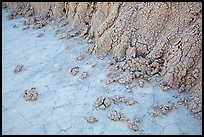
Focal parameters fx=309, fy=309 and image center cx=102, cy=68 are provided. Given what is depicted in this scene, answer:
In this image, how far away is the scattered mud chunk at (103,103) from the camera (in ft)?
11.0

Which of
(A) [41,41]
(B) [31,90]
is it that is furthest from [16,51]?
(B) [31,90]

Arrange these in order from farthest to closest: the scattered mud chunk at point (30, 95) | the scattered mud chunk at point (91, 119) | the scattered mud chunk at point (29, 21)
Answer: the scattered mud chunk at point (29, 21), the scattered mud chunk at point (30, 95), the scattered mud chunk at point (91, 119)

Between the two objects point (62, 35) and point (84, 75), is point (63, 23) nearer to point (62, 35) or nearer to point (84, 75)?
point (62, 35)

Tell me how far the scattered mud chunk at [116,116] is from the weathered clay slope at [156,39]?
665mm

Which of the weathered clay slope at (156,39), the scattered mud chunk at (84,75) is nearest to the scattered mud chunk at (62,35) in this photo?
the weathered clay slope at (156,39)

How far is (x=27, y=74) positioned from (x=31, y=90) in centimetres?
40

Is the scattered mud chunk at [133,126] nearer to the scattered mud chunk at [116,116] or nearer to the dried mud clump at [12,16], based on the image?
the scattered mud chunk at [116,116]

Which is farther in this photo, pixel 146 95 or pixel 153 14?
pixel 153 14

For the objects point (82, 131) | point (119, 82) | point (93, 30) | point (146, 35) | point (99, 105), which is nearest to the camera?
point (82, 131)

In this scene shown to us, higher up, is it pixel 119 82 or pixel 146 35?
pixel 146 35

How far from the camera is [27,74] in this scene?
13.3ft

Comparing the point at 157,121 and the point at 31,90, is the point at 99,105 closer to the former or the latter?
the point at 157,121

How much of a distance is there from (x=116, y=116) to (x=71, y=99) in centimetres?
61

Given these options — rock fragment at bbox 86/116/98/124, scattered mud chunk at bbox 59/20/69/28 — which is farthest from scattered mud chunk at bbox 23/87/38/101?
scattered mud chunk at bbox 59/20/69/28
